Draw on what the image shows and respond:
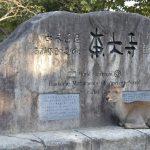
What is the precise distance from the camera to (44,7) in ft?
45.8

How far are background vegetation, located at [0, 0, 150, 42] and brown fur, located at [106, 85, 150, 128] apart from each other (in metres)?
5.57

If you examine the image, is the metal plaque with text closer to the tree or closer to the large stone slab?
the large stone slab

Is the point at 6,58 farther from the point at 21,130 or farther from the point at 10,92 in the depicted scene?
the point at 21,130

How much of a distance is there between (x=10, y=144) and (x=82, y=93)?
1812 millimetres

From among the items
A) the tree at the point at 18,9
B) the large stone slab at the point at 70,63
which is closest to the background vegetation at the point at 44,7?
the tree at the point at 18,9

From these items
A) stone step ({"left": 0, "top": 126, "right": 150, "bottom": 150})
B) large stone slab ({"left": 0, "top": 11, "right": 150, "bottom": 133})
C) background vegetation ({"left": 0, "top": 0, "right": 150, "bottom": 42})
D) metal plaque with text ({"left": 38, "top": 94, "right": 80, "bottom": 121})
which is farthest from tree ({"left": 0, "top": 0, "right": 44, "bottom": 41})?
stone step ({"left": 0, "top": 126, "right": 150, "bottom": 150})

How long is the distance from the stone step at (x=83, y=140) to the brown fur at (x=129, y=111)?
170mm

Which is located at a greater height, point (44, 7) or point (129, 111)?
point (44, 7)

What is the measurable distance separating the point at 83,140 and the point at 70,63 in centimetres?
136

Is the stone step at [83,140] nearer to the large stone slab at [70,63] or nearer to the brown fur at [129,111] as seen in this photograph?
the brown fur at [129,111]

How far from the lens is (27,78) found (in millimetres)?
7105

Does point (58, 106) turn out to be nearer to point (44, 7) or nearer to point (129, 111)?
point (129, 111)

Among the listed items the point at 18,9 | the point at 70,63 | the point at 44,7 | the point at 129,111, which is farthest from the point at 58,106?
the point at 44,7

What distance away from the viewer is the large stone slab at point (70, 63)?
6.98 metres
